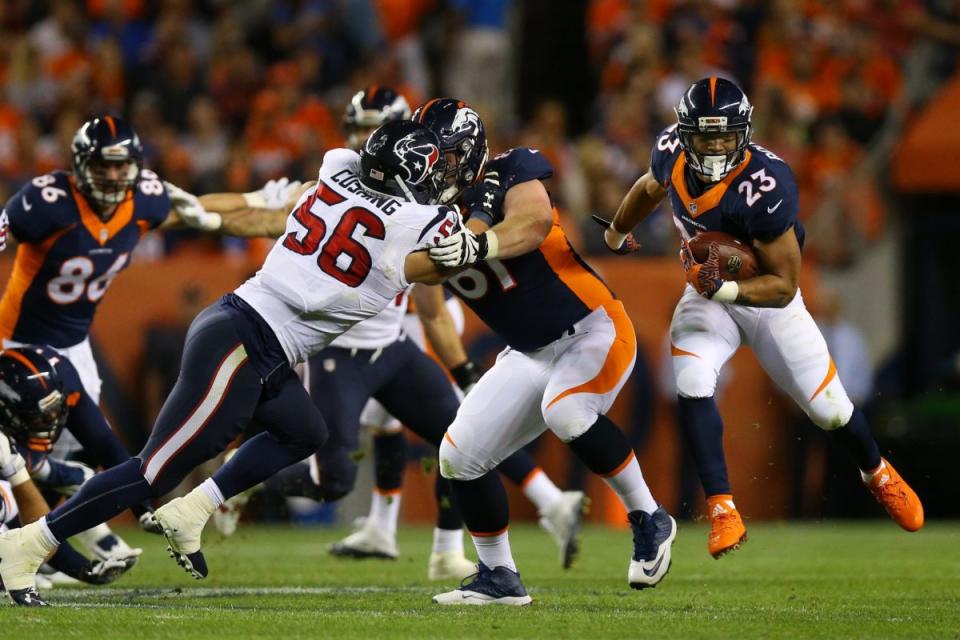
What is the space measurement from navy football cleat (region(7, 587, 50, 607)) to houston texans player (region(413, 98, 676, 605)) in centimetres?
150

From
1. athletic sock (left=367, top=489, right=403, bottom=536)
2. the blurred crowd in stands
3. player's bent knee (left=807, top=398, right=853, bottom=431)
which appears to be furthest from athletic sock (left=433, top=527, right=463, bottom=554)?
the blurred crowd in stands

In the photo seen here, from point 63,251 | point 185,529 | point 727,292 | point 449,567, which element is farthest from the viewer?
point 449,567

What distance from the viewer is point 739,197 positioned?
6.67 meters

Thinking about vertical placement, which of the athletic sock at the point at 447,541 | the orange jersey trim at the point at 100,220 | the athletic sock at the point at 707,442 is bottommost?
the athletic sock at the point at 447,541

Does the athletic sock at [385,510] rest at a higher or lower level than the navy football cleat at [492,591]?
lower

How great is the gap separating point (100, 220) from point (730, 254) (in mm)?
2859

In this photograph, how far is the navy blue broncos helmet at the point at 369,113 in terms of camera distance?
8.34 meters

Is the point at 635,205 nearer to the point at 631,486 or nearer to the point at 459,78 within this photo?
the point at 631,486

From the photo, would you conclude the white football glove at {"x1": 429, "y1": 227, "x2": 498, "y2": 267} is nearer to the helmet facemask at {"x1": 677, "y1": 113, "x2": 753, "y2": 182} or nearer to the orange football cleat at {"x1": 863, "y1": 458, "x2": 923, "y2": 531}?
the helmet facemask at {"x1": 677, "y1": 113, "x2": 753, "y2": 182}

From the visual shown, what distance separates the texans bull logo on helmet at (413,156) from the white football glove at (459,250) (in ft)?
0.85

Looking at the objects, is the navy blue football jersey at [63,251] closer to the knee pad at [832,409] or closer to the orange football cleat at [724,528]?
the orange football cleat at [724,528]

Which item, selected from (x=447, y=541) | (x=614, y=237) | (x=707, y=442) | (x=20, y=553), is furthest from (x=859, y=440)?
(x=20, y=553)

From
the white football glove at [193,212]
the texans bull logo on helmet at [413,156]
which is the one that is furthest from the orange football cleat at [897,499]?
the white football glove at [193,212]

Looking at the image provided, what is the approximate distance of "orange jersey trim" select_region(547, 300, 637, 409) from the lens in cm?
637
